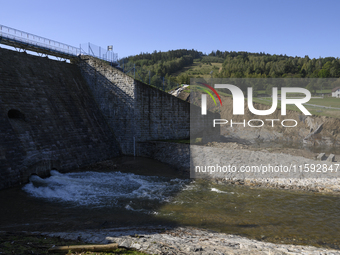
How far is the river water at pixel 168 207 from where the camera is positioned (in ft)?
31.4

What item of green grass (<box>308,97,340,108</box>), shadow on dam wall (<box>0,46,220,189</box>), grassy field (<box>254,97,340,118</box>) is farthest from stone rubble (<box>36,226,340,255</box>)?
green grass (<box>308,97,340,108</box>)

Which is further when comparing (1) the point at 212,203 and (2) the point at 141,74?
(2) the point at 141,74

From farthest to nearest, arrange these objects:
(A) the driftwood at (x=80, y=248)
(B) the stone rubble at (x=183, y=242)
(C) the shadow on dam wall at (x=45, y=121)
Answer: (C) the shadow on dam wall at (x=45, y=121) → (B) the stone rubble at (x=183, y=242) → (A) the driftwood at (x=80, y=248)

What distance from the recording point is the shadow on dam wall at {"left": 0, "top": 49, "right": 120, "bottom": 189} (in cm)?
1378

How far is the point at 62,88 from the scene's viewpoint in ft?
65.7

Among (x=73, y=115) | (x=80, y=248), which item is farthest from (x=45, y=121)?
(x=80, y=248)

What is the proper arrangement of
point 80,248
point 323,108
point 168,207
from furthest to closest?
point 323,108
point 168,207
point 80,248

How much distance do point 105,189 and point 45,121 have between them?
7.28 metres

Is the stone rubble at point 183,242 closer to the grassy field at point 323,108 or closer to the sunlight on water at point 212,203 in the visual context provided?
the sunlight on water at point 212,203

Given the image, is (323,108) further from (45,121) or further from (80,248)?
(80,248)

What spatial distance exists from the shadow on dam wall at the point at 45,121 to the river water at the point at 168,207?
1394mm

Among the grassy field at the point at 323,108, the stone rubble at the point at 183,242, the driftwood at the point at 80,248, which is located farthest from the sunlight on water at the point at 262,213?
the grassy field at the point at 323,108

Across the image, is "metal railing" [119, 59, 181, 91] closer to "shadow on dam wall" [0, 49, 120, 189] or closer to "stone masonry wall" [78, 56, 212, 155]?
"stone masonry wall" [78, 56, 212, 155]

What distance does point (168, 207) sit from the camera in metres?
11.9
